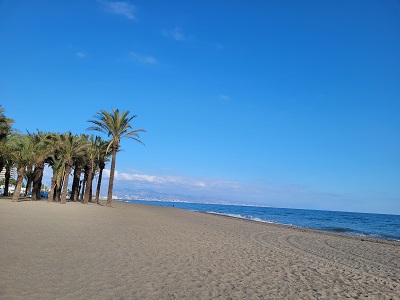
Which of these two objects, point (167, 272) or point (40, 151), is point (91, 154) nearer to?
point (40, 151)

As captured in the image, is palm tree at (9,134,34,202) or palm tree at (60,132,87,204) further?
palm tree at (60,132,87,204)

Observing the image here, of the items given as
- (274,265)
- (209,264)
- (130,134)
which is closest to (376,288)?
(274,265)

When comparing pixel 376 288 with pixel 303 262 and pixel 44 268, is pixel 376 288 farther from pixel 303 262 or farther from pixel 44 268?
pixel 44 268

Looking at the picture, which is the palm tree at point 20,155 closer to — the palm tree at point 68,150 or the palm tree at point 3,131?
the palm tree at point 3,131

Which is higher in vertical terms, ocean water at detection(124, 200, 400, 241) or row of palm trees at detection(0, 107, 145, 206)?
row of palm trees at detection(0, 107, 145, 206)

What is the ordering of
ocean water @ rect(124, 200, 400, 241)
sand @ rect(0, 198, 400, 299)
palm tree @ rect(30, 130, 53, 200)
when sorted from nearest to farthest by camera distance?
sand @ rect(0, 198, 400, 299) < palm tree @ rect(30, 130, 53, 200) < ocean water @ rect(124, 200, 400, 241)

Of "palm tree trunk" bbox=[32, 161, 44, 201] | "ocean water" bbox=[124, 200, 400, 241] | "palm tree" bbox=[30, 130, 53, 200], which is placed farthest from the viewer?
"ocean water" bbox=[124, 200, 400, 241]

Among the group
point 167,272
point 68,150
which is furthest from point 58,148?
point 167,272

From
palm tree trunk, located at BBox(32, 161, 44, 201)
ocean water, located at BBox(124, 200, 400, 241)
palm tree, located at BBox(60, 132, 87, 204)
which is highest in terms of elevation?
palm tree, located at BBox(60, 132, 87, 204)

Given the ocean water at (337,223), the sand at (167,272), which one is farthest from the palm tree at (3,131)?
the ocean water at (337,223)

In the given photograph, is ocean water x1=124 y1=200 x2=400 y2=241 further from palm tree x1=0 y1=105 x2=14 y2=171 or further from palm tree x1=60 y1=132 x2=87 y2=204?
palm tree x1=0 y1=105 x2=14 y2=171

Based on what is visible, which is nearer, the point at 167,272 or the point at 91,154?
the point at 167,272

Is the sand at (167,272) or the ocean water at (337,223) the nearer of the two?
the sand at (167,272)

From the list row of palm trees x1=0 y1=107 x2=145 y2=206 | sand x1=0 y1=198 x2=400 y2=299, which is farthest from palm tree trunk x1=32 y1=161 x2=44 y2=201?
sand x1=0 y1=198 x2=400 y2=299
